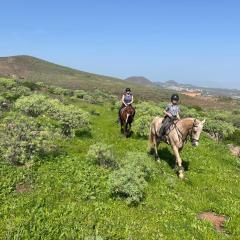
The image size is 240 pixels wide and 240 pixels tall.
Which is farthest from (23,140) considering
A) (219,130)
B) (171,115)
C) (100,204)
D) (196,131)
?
(219,130)

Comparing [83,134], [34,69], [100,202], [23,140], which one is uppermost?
[23,140]

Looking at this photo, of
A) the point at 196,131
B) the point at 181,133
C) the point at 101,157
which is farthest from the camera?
the point at 181,133

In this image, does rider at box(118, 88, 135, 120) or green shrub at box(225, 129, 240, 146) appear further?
green shrub at box(225, 129, 240, 146)

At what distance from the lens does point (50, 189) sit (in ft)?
46.8

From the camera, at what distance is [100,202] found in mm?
13656

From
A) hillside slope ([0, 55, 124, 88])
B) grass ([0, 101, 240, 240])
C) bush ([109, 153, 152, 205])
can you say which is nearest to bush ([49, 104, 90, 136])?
grass ([0, 101, 240, 240])

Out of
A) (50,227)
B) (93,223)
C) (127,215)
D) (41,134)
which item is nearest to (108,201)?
(127,215)

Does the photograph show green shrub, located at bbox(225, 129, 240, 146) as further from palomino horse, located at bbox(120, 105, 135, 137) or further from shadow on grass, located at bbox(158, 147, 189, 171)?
shadow on grass, located at bbox(158, 147, 189, 171)

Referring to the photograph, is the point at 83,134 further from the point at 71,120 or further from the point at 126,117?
the point at 126,117

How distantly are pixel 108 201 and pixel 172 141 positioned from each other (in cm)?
Answer: 715

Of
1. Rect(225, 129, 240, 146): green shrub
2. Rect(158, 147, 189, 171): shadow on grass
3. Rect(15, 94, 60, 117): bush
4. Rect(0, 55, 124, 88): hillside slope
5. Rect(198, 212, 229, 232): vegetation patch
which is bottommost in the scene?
Rect(0, 55, 124, 88): hillside slope

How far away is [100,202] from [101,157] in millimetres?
4485

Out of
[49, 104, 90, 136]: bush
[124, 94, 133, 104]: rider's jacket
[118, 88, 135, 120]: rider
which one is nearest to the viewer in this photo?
[49, 104, 90, 136]: bush

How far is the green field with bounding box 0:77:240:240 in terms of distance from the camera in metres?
11.4
